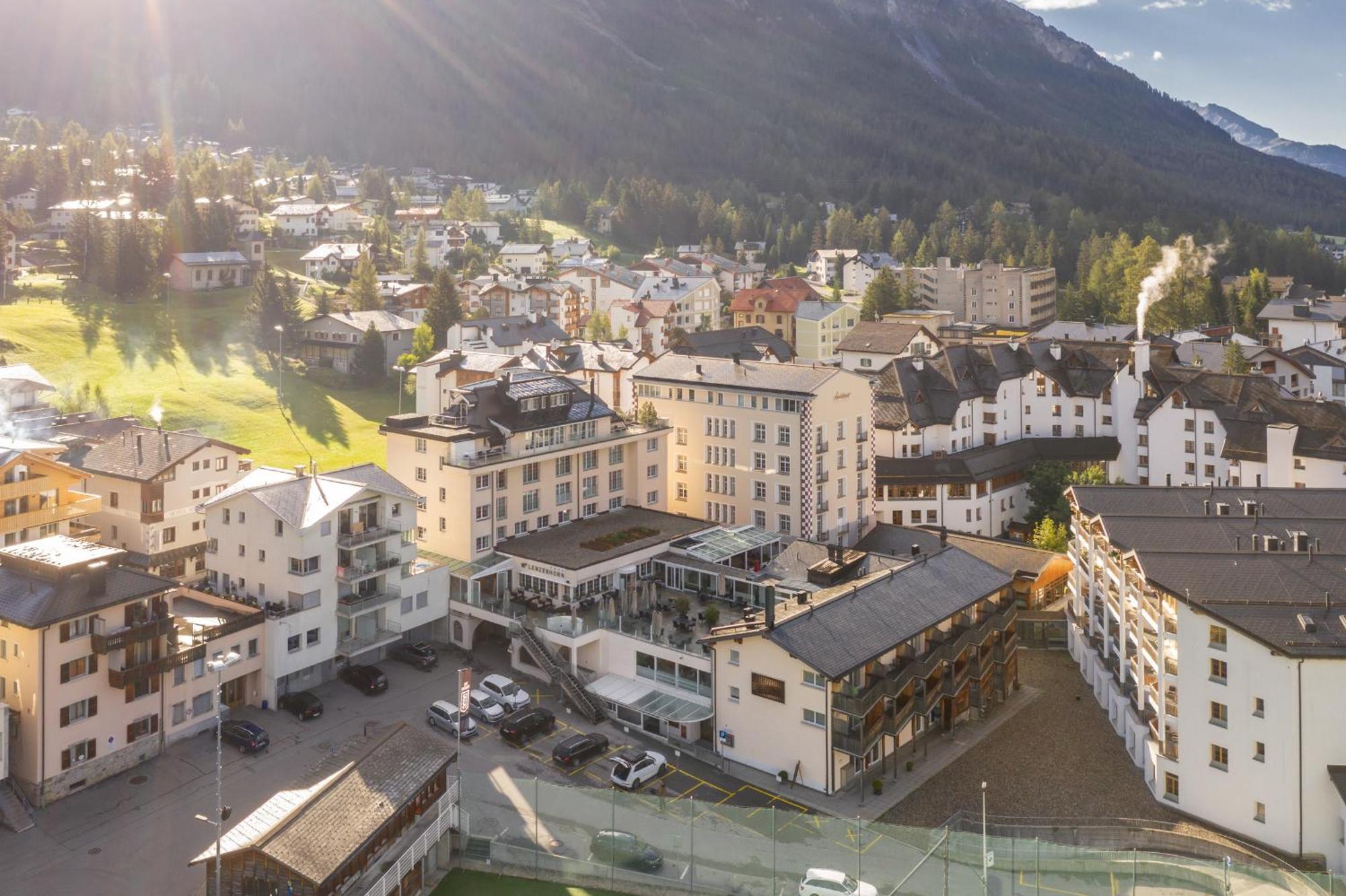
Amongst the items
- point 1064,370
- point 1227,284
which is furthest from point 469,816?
point 1227,284

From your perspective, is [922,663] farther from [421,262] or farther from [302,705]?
[421,262]

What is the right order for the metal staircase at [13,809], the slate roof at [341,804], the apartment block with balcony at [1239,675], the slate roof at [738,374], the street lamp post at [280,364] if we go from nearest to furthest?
the slate roof at [341,804], the apartment block with balcony at [1239,675], the metal staircase at [13,809], the slate roof at [738,374], the street lamp post at [280,364]

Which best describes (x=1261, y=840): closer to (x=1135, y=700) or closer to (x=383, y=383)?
(x=1135, y=700)

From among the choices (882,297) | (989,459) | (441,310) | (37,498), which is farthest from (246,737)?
(882,297)

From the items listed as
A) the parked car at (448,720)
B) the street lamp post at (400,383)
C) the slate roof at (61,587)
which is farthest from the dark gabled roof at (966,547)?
the street lamp post at (400,383)

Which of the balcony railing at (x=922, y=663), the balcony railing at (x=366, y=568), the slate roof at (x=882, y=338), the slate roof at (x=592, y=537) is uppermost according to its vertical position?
the slate roof at (x=882, y=338)

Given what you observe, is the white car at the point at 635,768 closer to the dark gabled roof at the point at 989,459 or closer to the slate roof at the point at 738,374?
the slate roof at the point at 738,374
